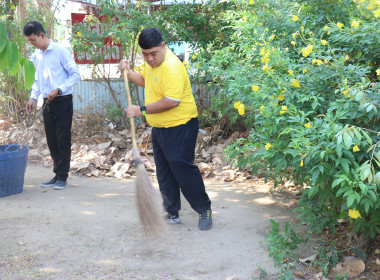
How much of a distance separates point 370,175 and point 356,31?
148 cm

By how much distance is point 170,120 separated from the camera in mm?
4086

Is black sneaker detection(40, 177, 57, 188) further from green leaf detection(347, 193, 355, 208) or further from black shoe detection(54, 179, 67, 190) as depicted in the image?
green leaf detection(347, 193, 355, 208)

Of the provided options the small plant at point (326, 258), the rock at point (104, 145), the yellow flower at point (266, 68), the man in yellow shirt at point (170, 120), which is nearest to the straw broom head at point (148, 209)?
the man in yellow shirt at point (170, 120)

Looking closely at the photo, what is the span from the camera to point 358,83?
3.15 meters

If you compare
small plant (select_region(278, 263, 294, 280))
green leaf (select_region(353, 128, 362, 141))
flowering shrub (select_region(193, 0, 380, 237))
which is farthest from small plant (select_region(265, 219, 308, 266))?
green leaf (select_region(353, 128, 362, 141))

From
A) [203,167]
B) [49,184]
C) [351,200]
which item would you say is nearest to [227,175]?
[203,167]

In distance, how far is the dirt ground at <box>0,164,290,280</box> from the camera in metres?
3.53

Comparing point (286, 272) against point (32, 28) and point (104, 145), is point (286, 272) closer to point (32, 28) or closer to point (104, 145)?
point (32, 28)

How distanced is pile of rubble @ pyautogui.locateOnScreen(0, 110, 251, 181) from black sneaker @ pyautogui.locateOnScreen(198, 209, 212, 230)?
1.63 m

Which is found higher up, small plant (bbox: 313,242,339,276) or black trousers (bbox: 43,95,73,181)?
black trousers (bbox: 43,95,73,181)

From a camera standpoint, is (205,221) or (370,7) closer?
(370,7)

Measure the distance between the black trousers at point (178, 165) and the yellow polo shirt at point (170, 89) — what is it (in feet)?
0.28

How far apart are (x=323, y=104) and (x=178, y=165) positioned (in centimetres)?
142

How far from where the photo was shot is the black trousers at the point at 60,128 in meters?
5.52
